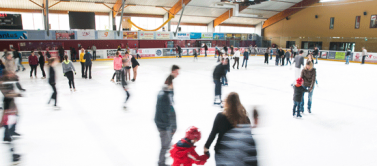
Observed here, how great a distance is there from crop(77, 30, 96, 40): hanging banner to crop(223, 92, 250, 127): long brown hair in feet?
70.3

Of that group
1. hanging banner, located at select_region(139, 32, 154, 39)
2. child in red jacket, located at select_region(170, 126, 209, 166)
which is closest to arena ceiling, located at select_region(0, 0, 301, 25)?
hanging banner, located at select_region(139, 32, 154, 39)

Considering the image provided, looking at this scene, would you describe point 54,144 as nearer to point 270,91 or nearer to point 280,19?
point 270,91

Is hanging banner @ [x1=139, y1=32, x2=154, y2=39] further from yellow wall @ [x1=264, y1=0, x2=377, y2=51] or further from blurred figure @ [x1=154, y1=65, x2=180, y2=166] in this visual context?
blurred figure @ [x1=154, y1=65, x2=180, y2=166]

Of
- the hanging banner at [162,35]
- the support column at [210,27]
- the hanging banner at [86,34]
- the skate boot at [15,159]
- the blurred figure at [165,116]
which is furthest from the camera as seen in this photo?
the support column at [210,27]

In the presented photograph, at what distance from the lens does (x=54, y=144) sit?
152 inches

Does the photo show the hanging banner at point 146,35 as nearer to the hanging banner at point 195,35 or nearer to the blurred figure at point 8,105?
the hanging banner at point 195,35

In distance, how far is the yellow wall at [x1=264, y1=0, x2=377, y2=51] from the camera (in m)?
21.2

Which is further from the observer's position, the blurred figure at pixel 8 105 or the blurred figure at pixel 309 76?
the blurred figure at pixel 309 76

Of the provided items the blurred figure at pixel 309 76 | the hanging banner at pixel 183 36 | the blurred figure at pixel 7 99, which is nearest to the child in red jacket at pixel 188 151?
the blurred figure at pixel 7 99

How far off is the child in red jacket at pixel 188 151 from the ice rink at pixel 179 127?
0.57m

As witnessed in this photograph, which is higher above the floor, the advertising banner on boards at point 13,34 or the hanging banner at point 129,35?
the hanging banner at point 129,35

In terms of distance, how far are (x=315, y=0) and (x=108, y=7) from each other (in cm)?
2201

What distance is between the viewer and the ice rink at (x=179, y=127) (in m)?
3.40

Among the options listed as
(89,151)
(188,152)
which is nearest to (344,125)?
(188,152)
